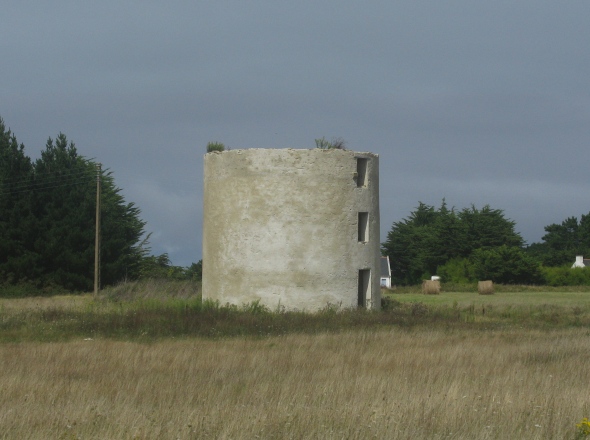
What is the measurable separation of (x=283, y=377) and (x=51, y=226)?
39.3m

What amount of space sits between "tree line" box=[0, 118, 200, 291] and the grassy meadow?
884 inches

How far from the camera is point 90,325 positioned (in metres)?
22.5

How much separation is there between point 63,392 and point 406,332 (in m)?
12.3

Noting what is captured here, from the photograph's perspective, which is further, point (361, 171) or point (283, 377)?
point (361, 171)

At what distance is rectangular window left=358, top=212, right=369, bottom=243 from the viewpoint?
95.5 ft

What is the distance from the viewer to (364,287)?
29641 mm

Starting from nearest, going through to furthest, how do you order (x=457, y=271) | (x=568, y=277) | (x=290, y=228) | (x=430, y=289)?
(x=290, y=228), (x=430, y=289), (x=568, y=277), (x=457, y=271)

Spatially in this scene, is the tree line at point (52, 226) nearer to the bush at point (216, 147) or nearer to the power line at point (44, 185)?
the power line at point (44, 185)

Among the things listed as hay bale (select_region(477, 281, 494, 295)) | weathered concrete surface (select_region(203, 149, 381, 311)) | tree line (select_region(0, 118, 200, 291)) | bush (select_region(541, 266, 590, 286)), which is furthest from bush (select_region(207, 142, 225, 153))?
bush (select_region(541, 266, 590, 286))

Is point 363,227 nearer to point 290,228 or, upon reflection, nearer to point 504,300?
point 290,228

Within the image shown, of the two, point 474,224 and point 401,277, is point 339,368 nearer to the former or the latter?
point 474,224

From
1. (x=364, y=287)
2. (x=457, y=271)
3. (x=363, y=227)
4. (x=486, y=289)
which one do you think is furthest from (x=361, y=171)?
(x=457, y=271)

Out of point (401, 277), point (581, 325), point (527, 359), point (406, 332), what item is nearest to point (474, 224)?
point (401, 277)

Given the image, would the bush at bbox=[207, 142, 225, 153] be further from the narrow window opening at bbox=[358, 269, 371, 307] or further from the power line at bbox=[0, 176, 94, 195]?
the power line at bbox=[0, 176, 94, 195]
